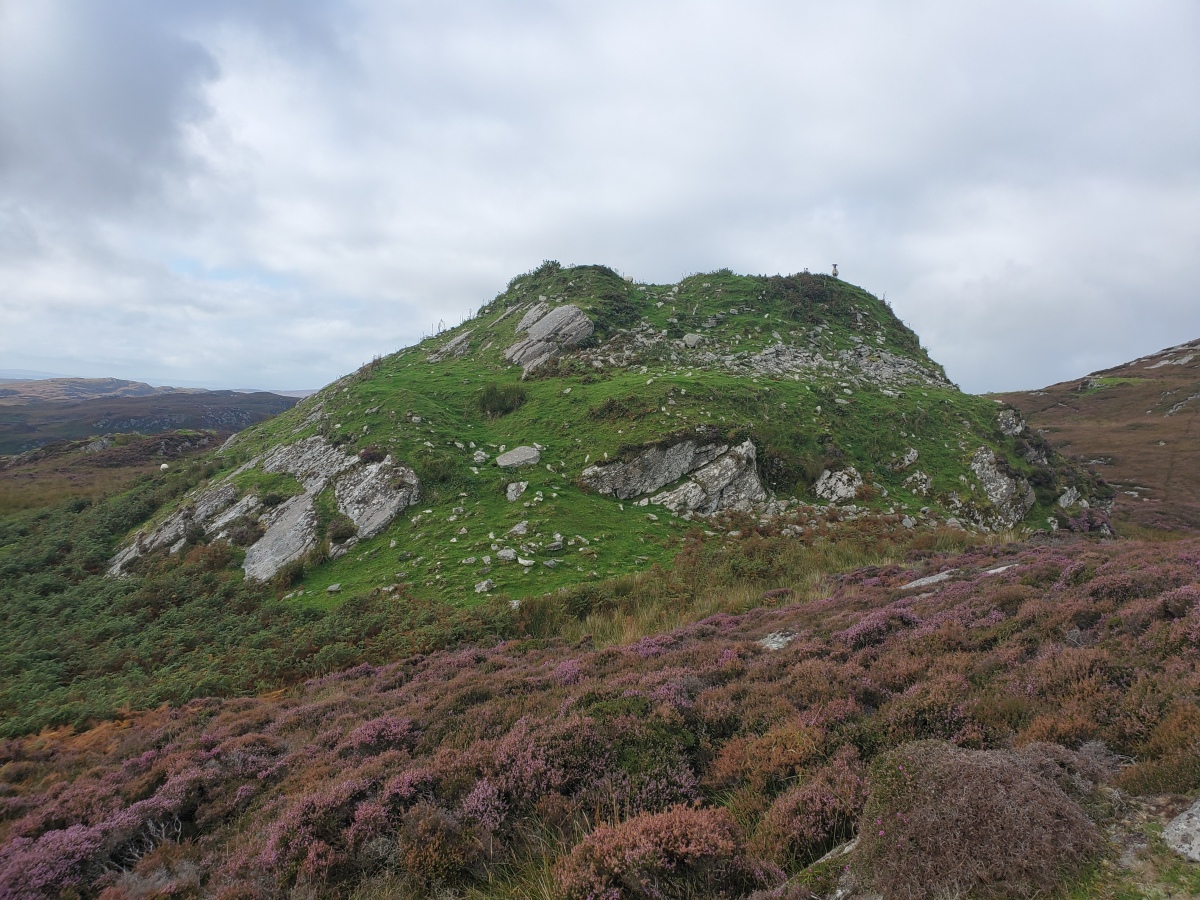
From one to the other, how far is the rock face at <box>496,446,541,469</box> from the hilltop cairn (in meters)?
4.06

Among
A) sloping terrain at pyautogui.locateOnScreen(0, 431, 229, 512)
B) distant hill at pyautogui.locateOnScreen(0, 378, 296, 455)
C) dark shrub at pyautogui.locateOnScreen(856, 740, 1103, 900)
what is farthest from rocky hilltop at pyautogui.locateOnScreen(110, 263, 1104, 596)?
distant hill at pyautogui.locateOnScreen(0, 378, 296, 455)

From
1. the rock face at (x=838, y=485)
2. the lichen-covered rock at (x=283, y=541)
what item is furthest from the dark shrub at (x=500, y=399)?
the rock face at (x=838, y=485)

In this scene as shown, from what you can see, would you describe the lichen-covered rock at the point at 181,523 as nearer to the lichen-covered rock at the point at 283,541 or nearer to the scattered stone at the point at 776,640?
the lichen-covered rock at the point at 283,541

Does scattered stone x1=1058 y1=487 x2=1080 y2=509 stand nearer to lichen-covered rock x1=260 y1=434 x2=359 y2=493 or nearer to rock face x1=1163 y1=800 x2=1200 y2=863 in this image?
rock face x1=1163 y1=800 x2=1200 y2=863

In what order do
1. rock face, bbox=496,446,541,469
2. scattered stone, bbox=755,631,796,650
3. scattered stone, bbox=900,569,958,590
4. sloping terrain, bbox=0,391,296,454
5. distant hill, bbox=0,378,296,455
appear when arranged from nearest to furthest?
1. scattered stone, bbox=755,631,796,650
2. scattered stone, bbox=900,569,958,590
3. rock face, bbox=496,446,541,469
4. distant hill, bbox=0,378,296,455
5. sloping terrain, bbox=0,391,296,454

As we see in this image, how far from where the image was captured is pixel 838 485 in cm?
2327

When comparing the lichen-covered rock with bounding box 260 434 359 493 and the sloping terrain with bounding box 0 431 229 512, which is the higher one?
the lichen-covered rock with bounding box 260 434 359 493

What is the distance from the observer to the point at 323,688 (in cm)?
1196

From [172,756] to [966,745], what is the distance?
1283 cm

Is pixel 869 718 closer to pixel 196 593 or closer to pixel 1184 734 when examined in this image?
pixel 1184 734

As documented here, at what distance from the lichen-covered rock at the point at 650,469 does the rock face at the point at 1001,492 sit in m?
13.3

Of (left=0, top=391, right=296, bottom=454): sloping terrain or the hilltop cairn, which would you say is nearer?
the hilltop cairn

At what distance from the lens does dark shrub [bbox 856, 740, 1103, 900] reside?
3457mm

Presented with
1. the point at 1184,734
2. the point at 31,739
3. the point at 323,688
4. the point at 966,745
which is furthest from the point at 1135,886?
the point at 31,739
